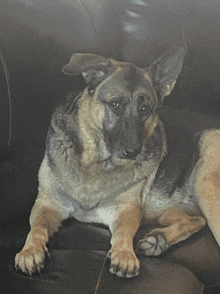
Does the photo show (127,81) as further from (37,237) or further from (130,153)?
(37,237)

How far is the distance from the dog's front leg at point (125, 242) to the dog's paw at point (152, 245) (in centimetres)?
5

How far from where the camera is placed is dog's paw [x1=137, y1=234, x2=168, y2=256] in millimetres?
1291

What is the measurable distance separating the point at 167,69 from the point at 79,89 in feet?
1.44

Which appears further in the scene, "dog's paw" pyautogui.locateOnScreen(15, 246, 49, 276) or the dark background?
the dark background

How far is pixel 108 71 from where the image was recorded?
1410 mm

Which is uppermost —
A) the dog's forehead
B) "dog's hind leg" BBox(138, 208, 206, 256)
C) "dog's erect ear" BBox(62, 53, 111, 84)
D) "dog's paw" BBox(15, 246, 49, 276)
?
"dog's erect ear" BBox(62, 53, 111, 84)

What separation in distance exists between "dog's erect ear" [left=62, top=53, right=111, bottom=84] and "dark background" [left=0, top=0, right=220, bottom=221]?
27 millimetres

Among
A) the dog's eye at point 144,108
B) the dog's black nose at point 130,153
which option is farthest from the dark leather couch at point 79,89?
the dog's black nose at point 130,153

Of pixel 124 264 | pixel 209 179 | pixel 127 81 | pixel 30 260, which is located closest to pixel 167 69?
pixel 127 81

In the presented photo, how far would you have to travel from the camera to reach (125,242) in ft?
4.22

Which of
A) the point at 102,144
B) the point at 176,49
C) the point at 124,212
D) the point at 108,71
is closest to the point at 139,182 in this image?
the point at 124,212

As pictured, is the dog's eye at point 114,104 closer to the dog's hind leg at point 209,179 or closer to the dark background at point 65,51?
the dark background at point 65,51

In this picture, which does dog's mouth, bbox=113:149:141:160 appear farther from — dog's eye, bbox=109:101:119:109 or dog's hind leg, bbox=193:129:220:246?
dog's hind leg, bbox=193:129:220:246

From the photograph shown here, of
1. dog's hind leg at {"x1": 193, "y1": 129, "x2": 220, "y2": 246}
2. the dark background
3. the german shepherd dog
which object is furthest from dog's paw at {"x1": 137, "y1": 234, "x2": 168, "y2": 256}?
the dark background
